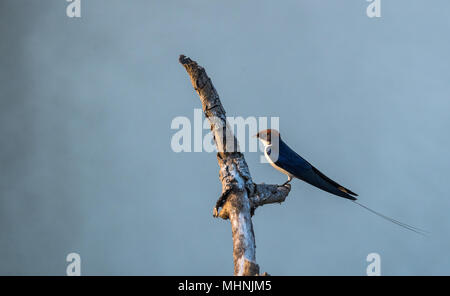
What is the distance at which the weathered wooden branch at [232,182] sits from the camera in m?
1.58

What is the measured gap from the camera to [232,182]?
1720mm

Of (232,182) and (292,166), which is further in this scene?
(292,166)

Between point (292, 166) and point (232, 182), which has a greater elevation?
point (292, 166)

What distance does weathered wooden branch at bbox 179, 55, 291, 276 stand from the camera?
158 cm

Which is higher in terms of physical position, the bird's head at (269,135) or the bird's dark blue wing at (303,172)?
the bird's head at (269,135)

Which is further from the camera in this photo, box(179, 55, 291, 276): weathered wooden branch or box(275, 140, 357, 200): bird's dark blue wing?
box(275, 140, 357, 200): bird's dark blue wing

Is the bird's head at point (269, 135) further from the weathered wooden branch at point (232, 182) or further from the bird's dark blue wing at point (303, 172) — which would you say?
the weathered wooden branch at point (232, 182)

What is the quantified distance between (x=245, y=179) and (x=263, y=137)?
0.63m

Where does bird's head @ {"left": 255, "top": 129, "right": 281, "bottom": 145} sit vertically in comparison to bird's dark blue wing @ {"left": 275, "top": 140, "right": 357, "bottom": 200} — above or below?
above

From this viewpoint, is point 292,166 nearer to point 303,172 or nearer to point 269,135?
point 303,172

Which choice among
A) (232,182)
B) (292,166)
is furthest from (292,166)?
(232,182)

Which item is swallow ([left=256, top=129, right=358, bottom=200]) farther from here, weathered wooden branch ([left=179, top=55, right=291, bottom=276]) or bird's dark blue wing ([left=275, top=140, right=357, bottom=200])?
weathered wooden branch ([left=179, top=55, right=291, bottom=276])
